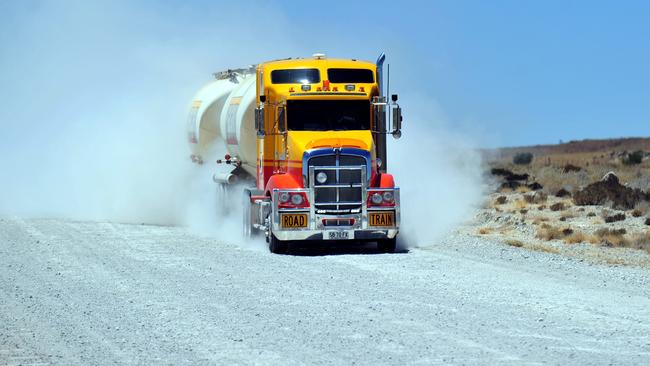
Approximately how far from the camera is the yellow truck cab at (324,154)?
23312 mm

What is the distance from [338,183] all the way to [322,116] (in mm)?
1439

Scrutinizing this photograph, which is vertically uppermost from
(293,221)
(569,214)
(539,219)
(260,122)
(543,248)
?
(260,122)

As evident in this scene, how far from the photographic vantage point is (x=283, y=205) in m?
23.3

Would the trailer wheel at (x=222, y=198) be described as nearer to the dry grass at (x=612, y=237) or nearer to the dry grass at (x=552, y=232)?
the dry grass at (x=552, y=232)

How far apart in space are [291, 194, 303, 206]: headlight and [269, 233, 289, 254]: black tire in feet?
2.84

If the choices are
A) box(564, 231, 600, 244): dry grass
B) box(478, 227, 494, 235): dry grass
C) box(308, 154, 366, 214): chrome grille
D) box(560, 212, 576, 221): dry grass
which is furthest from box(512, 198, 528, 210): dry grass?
box(308, 154, 366, 214): chrome grille

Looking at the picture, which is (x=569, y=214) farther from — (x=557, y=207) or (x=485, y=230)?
(x=485, y=230)

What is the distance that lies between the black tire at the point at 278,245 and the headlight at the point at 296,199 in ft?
2.84

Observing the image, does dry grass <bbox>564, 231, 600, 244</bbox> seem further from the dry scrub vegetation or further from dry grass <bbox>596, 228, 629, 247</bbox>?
dry grass <bbox>596, 228, 629, 247</bbox>

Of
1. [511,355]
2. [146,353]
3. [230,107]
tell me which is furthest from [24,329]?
[230,107]

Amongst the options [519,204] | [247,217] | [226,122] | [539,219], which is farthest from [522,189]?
[247,217]

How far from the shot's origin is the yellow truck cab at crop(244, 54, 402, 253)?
76.5 ft

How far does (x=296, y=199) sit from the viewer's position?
2330cm

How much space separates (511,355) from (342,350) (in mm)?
1618
